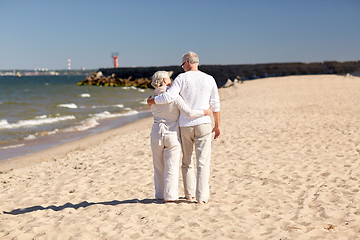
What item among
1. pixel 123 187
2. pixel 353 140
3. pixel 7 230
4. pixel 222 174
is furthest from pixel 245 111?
pixel 7 230

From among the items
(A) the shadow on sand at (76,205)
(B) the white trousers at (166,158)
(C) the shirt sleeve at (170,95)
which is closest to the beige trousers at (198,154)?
(B) the white trousers at (166,158)

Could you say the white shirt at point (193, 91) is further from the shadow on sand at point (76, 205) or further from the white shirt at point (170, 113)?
the shadow on sand at point (76, 205)

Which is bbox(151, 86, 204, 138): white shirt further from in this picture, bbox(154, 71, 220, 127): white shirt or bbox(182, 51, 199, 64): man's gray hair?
bbox(182, 51, 199, 64): man's gray hair

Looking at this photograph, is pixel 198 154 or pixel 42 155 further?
pixel 42 155

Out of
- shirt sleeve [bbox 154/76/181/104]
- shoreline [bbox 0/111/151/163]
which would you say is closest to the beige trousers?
shirt sleeve [bbox 154/76/181/104]

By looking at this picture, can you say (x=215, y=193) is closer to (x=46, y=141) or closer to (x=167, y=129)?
(x=167, y=129)

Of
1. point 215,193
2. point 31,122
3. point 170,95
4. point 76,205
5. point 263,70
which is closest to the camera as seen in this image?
point 170,95

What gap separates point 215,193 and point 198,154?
1.03 m

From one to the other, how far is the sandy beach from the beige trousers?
0.77 feet

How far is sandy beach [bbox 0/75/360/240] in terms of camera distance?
3.70m

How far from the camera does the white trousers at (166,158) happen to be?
13.5 feet

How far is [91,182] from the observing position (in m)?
5.95

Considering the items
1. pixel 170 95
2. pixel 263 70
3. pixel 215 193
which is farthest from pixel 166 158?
pixel 263 70

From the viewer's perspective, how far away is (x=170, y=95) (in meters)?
3.96
